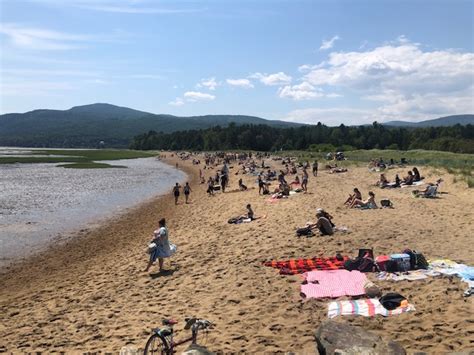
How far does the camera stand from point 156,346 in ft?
23.7

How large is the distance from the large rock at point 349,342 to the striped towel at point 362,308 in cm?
138

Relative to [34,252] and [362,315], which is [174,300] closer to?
[362,315]

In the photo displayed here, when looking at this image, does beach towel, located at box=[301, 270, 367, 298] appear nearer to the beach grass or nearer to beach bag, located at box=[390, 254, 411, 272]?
beach bag, located at box=[390, 254, 411, 272]

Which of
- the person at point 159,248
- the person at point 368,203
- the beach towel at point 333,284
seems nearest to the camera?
the beach towel at point 333,284

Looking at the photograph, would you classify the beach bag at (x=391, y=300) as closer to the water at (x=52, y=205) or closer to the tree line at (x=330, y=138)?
the water at (x=52, y=205)

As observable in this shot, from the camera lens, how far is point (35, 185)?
4444 cm

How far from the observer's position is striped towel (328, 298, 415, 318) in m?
8.15

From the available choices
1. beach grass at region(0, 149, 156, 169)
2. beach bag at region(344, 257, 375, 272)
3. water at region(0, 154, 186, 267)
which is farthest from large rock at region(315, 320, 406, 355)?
beach grass at region(0, 149, 156, 169)

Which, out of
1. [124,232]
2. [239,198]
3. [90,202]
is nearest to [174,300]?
[124,232]

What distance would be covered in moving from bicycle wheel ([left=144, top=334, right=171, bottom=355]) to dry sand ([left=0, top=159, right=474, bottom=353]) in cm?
88

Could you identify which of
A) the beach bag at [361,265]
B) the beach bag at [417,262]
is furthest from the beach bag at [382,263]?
the beach bag at [417,262]

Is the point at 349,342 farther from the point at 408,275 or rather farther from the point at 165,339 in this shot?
the point at 408,275

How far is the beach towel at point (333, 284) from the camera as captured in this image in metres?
9.26

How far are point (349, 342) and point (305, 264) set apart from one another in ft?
16.5
